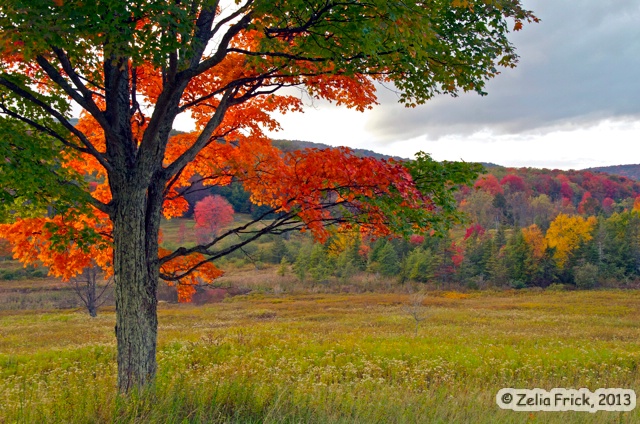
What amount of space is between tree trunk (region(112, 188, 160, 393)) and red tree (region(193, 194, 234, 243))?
322 ft

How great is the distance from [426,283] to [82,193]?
73.2 metres

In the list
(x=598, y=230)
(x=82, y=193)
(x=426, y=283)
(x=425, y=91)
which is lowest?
(x=426, y=283)

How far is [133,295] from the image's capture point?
5488mm

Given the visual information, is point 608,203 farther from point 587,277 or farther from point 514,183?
point 587,277

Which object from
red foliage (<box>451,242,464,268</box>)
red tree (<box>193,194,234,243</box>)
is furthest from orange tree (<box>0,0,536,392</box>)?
red tree (<box>193,194,234,243</box>)

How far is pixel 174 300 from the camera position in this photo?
2217 inches

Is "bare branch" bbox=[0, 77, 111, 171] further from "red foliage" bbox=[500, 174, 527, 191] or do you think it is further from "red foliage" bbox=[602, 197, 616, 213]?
"red foliage" bbox=[602, 197, 616, 213]

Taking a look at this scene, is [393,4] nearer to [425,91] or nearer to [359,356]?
[425,91]

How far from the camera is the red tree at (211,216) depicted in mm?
101812

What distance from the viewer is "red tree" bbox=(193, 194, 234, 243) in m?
102

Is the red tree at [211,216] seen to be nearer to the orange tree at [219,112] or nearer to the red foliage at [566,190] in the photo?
the orange tree at [219,112]

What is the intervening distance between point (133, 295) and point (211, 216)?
99.6 m

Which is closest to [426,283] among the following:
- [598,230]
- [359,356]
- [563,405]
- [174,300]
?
[598,230]

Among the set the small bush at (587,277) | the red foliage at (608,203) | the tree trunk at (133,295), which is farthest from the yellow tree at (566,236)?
the red foliage at (608,203)
